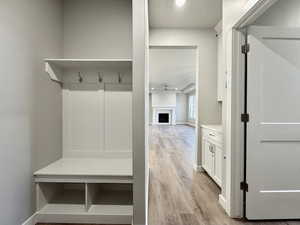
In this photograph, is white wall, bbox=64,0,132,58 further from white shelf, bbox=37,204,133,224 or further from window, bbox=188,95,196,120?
window, bbox=188,95,196,120

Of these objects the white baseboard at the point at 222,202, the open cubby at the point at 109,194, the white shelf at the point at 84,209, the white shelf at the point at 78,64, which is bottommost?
the white baseboard at the point at 222,202

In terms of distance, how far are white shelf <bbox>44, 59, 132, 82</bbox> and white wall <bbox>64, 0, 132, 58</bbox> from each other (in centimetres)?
23

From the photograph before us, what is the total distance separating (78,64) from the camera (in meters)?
2.40

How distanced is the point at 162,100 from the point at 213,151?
1153 cm

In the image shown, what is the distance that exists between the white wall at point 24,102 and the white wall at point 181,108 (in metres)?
13.5

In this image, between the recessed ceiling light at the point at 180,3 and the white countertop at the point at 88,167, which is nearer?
the white countertop at the point at 88,167

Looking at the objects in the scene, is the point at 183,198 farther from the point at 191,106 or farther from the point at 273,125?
the point at 191,106

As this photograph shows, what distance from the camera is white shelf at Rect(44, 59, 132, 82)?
220 centimetres

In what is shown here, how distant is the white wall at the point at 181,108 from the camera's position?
50.9 ft

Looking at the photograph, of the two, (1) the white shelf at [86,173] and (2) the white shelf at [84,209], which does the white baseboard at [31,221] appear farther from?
(1) the white shelf at [86,173]

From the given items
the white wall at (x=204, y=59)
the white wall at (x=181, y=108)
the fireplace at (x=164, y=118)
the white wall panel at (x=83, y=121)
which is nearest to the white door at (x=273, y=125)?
the white wall at (x=204, y=59)

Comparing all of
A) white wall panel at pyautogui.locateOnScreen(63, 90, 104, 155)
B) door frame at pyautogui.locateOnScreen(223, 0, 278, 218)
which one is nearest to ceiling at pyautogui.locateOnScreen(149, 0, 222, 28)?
door frame at pyautogui.locateOnScreen(223, 0, 278, 218)

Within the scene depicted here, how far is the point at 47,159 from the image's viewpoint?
7.41ft

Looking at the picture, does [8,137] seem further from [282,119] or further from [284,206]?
[284,206]
